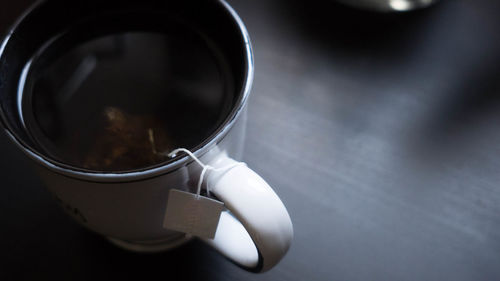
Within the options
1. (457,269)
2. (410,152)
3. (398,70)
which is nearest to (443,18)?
(398,70)

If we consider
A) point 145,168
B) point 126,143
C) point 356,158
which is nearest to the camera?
point 145,168

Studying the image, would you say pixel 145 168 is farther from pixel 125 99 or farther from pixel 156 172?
pixel 125 99

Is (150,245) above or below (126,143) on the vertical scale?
below

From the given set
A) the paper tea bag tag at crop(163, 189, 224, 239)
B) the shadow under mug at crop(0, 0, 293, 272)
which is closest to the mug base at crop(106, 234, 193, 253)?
the shadow under mug at crop(0, 0, 293, 272)

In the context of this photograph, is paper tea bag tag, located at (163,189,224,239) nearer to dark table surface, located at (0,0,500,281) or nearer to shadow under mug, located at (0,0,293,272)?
shadow under mug, located at (0,0,293,272)

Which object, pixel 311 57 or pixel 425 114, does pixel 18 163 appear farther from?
pixel 425 114

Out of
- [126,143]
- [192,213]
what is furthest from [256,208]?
[126,143]
